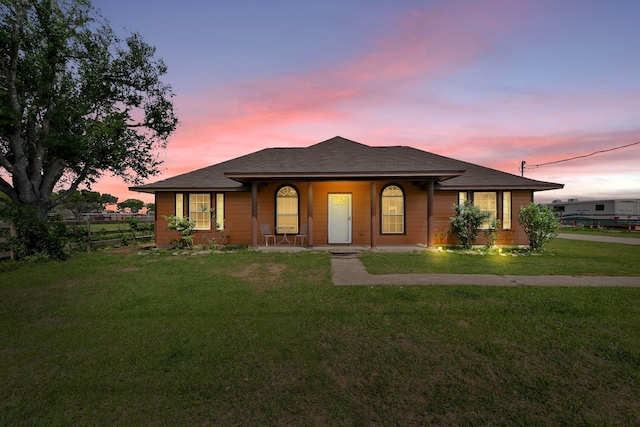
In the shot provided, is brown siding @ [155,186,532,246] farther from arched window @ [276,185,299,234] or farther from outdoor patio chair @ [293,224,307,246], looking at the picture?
outdoor patio chair @ [293,224,307,246]

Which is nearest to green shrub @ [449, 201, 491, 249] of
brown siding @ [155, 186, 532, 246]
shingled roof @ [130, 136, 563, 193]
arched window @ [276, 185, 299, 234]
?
brown siding @ [155, 186, 532, 246]

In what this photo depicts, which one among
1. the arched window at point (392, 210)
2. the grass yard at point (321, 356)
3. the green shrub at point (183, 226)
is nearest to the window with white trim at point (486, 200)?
the arched window at point (392, 210)

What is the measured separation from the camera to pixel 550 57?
11.9 metres

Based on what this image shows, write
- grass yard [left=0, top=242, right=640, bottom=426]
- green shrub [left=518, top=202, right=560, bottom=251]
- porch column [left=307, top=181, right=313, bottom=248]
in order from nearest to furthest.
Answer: grass yard [left=0, top=242, right=640, bottom=426] → green shrub [left=518, top=202, right=560, bottom=251] → porch column [left=307, top=181, right=313, bottom=248]

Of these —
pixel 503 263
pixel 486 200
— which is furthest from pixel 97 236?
pixel 486 200

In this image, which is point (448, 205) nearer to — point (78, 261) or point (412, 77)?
point (412, 77)

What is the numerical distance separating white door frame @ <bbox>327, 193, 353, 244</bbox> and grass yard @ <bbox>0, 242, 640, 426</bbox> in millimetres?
6760

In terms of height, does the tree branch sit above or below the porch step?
above

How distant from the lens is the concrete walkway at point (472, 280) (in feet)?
20.3

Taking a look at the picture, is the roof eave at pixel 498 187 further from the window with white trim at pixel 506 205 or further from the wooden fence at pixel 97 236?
the wooden fence at pixel 97 236

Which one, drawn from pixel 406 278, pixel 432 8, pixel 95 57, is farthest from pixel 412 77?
pixel 95 57

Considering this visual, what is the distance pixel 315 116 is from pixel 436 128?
7.92 metres

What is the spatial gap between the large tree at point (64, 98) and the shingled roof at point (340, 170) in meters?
4.13

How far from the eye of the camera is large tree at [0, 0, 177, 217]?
1200 cm
